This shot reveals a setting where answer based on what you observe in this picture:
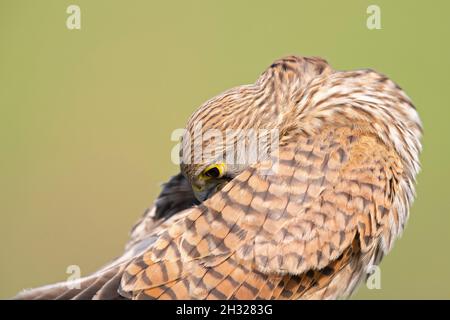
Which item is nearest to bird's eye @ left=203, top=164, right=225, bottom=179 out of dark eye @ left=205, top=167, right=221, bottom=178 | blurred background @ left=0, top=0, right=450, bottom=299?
dark eye @ left=205, top=167, right=221, bottom=178

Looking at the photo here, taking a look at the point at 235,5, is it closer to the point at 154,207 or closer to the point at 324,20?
the point at 324,20

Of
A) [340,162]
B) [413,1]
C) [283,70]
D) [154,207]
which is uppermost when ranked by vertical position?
[413,1]

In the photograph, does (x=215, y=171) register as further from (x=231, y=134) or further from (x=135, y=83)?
(x=135, y=83)

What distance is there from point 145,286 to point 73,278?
0.48 meters

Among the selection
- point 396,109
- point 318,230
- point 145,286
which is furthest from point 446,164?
point 145,286

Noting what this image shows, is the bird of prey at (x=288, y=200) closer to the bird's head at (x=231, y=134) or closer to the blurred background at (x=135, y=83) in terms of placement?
the bird's head at (x=231, y=134)

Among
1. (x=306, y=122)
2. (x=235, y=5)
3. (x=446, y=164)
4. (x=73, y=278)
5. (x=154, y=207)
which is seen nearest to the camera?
(x=73, y=278)

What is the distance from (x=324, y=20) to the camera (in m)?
10.8

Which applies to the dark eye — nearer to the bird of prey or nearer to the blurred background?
the bird of prey

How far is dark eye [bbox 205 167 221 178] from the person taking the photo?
4141mm

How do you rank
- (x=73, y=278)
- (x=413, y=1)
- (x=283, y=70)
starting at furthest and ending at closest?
(x=413, y=1) → (x=283, y=70) → (x=73, y=278)

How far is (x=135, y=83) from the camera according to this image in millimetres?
11148

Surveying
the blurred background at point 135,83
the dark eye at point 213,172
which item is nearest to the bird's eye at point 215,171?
the dark eye at point 213,172
